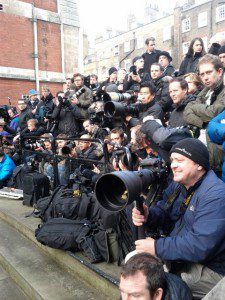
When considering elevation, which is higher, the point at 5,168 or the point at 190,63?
the point at 190,63

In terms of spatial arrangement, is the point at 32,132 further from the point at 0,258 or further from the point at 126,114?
the point at 126,114

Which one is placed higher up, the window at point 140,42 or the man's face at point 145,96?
the window at point 140,42

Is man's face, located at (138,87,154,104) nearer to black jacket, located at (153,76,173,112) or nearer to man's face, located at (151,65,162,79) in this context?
black jacket, located at (153,76,173,112)

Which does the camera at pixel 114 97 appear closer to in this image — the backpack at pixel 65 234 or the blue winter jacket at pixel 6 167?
the backpack at pixel 65 234

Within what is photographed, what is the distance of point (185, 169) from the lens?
1.95 metres

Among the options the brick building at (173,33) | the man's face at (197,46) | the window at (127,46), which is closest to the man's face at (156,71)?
the man's face at (197,46)

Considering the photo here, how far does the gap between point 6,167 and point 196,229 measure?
16.8 ft

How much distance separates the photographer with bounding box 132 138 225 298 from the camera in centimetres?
175

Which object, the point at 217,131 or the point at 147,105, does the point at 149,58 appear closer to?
the point at 147,105

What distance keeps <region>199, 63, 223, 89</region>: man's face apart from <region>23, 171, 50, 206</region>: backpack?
300cm

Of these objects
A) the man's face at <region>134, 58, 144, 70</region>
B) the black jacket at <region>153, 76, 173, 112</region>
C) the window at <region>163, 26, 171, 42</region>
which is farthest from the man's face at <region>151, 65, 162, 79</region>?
the window at <region>163, 26, 171, 42</region>

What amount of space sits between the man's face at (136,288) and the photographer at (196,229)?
0.34 m

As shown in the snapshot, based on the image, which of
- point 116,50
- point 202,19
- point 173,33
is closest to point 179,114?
point 202,19

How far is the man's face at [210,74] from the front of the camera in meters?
2.95
